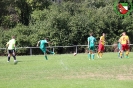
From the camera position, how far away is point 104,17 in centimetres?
4819

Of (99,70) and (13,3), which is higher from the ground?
(13,3)

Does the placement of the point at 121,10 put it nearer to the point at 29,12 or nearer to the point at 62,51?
the point at 62,51

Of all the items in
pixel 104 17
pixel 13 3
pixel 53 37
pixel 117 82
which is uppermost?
pixel 13 3

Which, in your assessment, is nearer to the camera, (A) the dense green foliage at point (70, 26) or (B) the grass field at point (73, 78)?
(B) the grass field at point (73, 78)

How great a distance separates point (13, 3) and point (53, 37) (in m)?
16.2

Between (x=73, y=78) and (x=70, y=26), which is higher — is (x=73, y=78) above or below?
below

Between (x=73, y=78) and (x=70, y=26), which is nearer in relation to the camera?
(x=73, y=78)

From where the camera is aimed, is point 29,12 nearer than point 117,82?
No

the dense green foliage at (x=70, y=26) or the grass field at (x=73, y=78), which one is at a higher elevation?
the dense green foliage at (x=70, y=26)

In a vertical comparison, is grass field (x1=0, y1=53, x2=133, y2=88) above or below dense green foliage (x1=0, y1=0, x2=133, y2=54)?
below

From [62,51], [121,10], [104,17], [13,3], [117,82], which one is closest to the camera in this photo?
[117,82]

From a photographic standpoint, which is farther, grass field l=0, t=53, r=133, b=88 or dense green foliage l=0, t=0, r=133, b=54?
dense green foliage l=0, t=0, r=133, b=54

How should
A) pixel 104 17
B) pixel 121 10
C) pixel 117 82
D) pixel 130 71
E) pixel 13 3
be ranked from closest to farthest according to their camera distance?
pixel 117 82 < pixel 130 71 < pixel 104 17 < pixel 121 10 < pixel 13 3

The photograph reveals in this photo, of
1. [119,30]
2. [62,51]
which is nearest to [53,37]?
[62,51]
